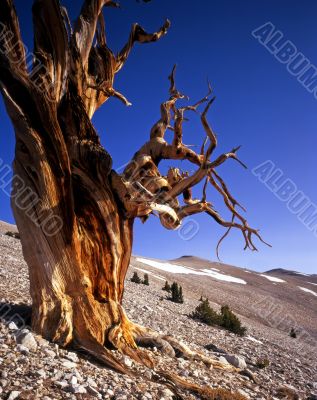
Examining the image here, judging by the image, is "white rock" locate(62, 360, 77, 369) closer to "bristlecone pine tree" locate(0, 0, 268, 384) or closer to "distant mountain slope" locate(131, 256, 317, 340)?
"bristlecone pine tree" locate(0, 0, 268, 384)

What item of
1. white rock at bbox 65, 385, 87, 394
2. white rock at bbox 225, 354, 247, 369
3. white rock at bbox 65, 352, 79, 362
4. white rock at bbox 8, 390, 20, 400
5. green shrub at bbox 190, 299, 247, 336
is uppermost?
green shrub at bbox 190, 299, 247, 336

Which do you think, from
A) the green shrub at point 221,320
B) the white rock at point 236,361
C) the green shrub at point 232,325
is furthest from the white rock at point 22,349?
the green shrub at point 232,325

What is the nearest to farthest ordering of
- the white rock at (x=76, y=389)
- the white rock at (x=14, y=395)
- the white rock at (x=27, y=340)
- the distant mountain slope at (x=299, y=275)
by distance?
the white rock at (x=14, y=395) < the white rock at (x=76, y=389) < the white rock at (x=27, y=340) < the distant mountain slope at (x=299, y=275)

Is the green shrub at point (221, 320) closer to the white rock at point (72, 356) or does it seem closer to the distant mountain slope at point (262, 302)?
the distant mountain slope at point (262, 302)

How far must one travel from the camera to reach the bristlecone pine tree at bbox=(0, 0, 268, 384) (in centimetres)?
407

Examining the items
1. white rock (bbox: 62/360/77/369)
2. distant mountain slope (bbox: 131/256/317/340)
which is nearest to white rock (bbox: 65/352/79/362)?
white rock (bbox: 62/360/77/369)

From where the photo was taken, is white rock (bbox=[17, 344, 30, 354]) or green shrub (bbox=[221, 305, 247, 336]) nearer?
white rock (bbox=[17, 344, 30, 354])

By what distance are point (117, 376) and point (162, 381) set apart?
0.56 meters

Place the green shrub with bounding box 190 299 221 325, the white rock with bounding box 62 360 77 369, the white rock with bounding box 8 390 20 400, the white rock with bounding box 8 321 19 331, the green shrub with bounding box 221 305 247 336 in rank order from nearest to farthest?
the white rock with bounding box 8 390 20 400, the white rock with bounding box 62 360 77 369, the white rock with bounding box 8 321 19 331, the green shrub with bounding box 221 305 247 336, the green shrub with bounding box 190 299 221 325

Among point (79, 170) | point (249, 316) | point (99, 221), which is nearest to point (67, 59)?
point (79, 170)

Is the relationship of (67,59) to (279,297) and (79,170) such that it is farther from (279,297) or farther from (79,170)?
(279,297)

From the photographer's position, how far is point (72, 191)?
4.41 m

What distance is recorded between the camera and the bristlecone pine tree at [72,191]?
407 centimetres

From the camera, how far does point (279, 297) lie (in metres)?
29.6
